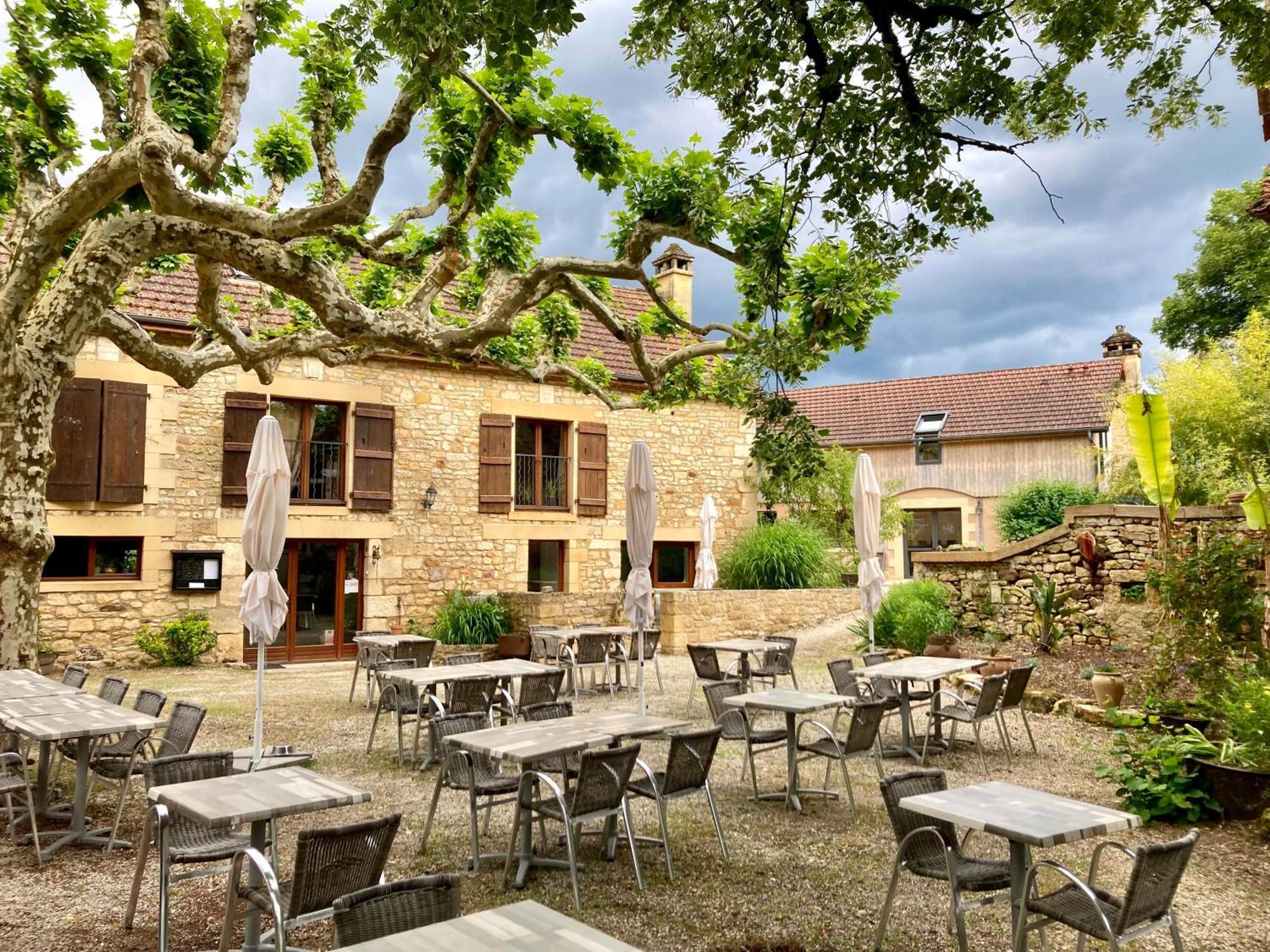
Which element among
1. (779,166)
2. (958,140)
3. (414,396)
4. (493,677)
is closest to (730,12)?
(779,166)

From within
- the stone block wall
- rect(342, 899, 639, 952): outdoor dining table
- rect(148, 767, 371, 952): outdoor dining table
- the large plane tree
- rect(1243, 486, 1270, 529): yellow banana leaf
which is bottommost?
rect(342, 899, 639, 952): outdoor dining table

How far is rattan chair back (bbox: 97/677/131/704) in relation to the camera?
6.48 metres

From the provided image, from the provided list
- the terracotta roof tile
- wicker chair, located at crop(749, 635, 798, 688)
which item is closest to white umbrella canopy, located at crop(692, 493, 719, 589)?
wicker chair, located at crop(749, 635, 798, 688)

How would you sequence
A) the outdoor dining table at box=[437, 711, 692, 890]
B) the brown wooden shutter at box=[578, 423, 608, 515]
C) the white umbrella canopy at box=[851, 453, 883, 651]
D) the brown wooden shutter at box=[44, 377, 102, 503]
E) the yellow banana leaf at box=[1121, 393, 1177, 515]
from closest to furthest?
the outdoor dining table at box=[437, 711, 692, 890] → the yellow banana leaf at box=[1121, 393, 1177, 515] → the white umbrella canopy at box=[851, 453, 883, 651] → the brown wooden shutter at box=[44, 377, 102, 503] → the brown wooden shutter at box=[578, 423, 608, 515]

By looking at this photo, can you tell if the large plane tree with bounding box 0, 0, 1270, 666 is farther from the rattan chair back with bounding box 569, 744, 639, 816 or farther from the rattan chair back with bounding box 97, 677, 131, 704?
the rattan chair back with bounding box 569, 744, 639, 816

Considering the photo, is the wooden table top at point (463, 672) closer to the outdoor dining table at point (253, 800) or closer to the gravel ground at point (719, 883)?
the gravel ground at point (719, 883)

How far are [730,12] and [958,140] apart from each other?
128cm

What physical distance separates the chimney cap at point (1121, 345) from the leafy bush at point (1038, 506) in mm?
5623

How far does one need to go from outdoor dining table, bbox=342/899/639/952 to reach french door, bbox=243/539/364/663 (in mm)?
11889

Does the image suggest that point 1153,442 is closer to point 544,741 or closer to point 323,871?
point 544,741

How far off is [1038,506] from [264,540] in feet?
62.3

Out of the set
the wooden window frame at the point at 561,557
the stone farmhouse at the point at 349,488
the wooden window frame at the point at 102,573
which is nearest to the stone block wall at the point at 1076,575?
the stone farmhouse at the point at 349,488

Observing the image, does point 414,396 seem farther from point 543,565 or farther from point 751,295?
point 751,295

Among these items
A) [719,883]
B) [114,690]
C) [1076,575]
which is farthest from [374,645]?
[1076,575]
